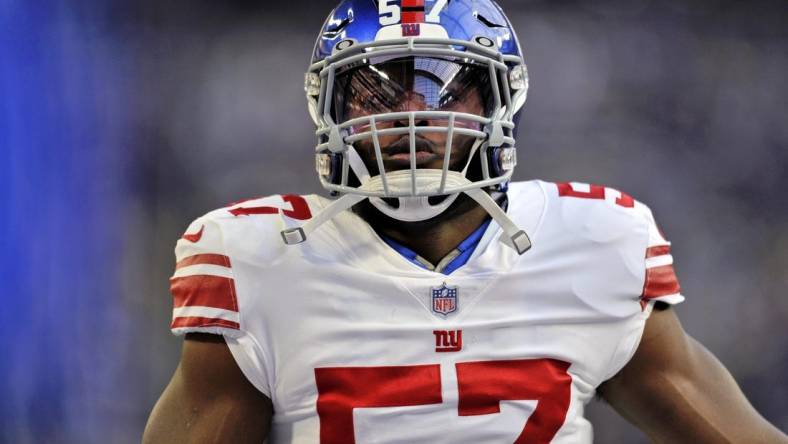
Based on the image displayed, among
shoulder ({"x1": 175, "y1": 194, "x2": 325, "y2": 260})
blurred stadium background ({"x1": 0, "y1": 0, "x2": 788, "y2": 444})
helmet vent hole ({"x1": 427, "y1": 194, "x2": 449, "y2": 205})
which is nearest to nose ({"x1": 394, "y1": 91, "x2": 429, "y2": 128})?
helmet vent hole ({"x1": 427, "y1": 194, "x2": 449, "y2": 205})

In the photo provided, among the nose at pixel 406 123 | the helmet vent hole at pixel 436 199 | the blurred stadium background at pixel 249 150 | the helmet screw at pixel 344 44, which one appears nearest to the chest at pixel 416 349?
the helmet vent hole at pixel 436 199

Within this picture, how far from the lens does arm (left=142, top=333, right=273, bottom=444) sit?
138cm

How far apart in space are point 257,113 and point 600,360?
1178mm

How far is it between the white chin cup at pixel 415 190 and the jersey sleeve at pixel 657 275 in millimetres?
304

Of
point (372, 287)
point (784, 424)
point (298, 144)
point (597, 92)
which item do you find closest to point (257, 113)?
point (298, 144)

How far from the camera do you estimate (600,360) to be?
145 centimetres

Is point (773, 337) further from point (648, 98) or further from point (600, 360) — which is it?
point (600, 360)

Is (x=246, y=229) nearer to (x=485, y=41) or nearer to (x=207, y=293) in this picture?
(x=207, y=293)

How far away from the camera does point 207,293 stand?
4.49 ft

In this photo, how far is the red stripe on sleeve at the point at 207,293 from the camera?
1.36m

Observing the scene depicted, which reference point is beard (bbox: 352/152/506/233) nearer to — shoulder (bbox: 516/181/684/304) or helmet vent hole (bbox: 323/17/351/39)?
shoulder (bbox: 516/181/684/304)

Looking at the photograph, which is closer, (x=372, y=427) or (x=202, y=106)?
(x=372, y=427)

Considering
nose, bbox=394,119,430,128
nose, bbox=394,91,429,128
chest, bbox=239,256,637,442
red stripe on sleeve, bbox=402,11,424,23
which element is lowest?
chest, bbox=239,256,637,442

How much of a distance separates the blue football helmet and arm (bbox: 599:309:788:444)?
0.28 meters
